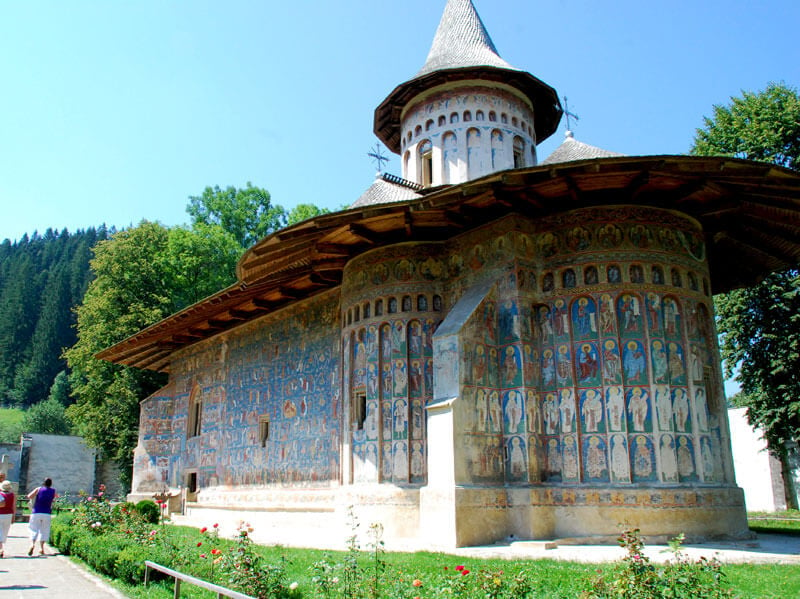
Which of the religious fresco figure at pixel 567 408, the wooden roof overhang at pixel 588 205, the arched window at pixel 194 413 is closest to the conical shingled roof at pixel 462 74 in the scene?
the wooden roof overhang at pixel 588 205

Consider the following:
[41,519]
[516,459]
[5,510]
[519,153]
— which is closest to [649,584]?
[516,459]

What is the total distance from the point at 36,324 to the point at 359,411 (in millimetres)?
68297

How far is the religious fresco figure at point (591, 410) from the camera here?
1012 cm

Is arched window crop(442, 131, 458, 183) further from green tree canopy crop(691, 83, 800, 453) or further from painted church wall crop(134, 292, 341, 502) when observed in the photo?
green tree canopy crop(691, 83, 800, 453)

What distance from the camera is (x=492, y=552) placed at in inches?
345

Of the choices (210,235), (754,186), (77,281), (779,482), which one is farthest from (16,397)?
(754,186)

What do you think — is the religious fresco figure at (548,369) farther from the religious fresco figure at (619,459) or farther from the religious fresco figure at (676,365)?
the religious fresco figure at (676,365)

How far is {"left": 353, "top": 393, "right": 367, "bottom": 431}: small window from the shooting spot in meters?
12.4

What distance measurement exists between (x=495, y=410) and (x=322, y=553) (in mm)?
3387

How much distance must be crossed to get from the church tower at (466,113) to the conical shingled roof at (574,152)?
1.95 metres

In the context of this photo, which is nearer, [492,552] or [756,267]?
[492,552]

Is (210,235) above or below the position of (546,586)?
above

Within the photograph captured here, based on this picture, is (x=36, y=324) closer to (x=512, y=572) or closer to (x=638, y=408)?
(x=638, y=408)

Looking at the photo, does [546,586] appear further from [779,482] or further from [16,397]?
[16,397]
